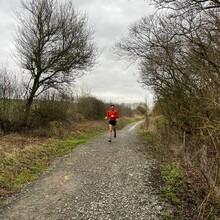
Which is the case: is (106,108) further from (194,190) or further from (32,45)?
(194,190)

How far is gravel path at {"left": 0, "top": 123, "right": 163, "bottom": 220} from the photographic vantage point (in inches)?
200

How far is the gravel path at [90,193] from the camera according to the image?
5.08 m

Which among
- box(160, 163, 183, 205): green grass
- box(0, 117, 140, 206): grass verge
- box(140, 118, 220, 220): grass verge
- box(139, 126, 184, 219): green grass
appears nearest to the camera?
box(140, 118, 220, 220): grass verge

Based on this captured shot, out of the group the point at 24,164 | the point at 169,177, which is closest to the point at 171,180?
the point at 169,177

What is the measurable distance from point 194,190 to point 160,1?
5847 mm

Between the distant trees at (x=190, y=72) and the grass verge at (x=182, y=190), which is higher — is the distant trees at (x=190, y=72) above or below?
above

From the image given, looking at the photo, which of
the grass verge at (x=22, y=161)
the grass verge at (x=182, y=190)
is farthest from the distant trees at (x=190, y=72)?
the grass verge at (x=22, y=161)

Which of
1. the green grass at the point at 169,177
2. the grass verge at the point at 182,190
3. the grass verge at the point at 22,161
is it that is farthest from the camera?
the grass verge at the point at 22,161

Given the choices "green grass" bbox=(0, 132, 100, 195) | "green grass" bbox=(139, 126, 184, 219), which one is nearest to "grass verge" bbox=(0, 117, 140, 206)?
"green grass" bbox=(0, 132, 100, 195)

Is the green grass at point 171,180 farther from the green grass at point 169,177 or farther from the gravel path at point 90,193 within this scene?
the gravel path at point 90,193

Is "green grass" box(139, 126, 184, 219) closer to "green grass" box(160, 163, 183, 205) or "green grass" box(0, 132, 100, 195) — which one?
"green grass" box(160, 163, 183, 205)

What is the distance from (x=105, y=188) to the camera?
6.52m

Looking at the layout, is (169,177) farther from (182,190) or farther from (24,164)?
(24,164)

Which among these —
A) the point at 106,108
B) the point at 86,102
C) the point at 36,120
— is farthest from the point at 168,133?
the point at 106,108
